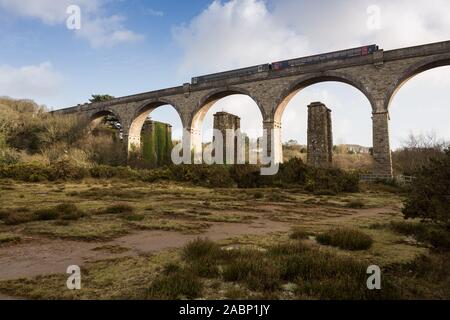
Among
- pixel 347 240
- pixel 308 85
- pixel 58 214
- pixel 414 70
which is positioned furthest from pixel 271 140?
pixel 347 240

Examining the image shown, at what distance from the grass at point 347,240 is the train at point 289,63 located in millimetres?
22230

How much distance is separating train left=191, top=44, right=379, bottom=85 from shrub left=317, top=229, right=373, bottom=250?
875 inches

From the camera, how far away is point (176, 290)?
9.48 feet

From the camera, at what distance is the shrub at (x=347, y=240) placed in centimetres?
471

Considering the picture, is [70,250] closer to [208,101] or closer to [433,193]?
[433,193]

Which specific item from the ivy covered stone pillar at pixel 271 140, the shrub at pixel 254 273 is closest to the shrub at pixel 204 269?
the shrub at pixel 254 273

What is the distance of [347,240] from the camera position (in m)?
4.80

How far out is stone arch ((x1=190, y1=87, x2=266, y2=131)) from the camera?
96.4 feet

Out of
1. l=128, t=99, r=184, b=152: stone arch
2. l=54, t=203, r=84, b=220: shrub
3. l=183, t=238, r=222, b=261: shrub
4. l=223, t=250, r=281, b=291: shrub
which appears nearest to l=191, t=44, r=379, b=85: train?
l=128, t=99, r=184, b=152: stone arch

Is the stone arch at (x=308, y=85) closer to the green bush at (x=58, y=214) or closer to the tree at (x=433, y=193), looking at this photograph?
the tree at (x=433, y=193)

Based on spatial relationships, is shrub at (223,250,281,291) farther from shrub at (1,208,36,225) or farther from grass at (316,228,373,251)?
shrub at (1,208,36,225)

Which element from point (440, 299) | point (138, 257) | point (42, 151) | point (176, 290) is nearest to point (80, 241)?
point (138, 257)

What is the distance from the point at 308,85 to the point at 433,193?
23061 millimetres

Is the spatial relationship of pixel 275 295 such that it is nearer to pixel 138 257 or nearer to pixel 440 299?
pixel 440 299
